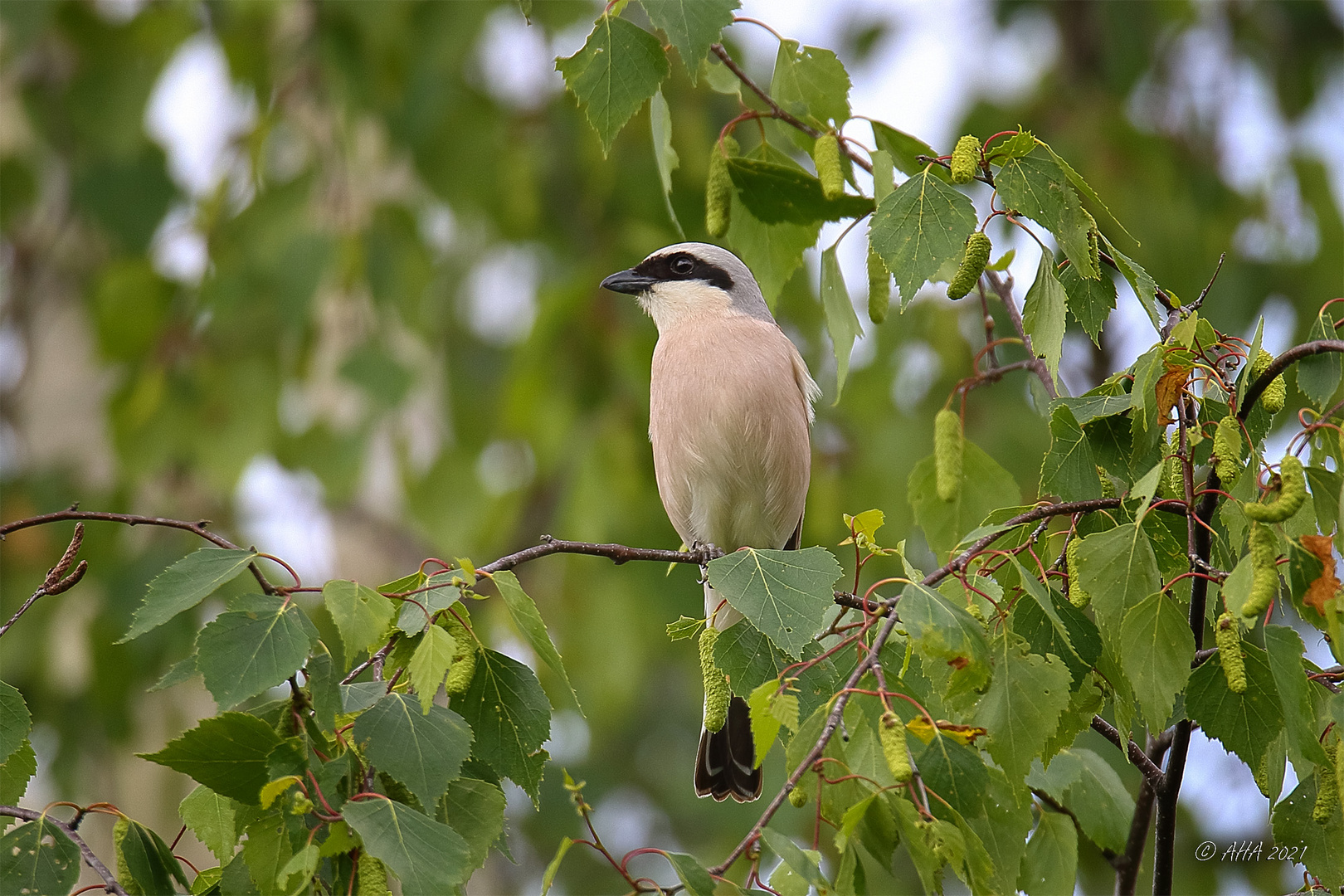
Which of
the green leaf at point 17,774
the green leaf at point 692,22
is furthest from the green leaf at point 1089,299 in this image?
the green leaf at point 17,774

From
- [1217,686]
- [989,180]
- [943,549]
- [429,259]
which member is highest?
[429,259]

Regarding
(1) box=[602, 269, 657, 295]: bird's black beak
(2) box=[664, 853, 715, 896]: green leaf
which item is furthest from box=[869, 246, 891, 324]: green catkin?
(1) box=[602, 269, 657, 295]: bird's black beak

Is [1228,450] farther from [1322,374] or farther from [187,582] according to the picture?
[187,582]

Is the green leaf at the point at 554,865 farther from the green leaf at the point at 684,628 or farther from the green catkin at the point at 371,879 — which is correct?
the green leaf at the point at 684,628

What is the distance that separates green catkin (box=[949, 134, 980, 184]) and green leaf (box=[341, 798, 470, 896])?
121 cm

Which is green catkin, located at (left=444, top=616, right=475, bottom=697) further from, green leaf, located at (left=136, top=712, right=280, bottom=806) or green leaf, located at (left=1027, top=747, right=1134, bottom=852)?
green leaf, located at (left=1027, top=747, right=1134, bottom=852)

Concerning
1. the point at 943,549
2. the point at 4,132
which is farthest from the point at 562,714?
the point at 943,549

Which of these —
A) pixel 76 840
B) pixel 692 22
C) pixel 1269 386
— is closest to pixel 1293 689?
pixel 1269 386

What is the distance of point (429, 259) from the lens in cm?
651

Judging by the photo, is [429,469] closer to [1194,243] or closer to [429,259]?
[429,259]

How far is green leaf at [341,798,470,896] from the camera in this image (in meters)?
1.58

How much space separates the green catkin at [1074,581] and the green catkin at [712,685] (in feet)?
1.83

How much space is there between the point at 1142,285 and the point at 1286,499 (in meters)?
0.56

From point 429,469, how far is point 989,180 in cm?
472
